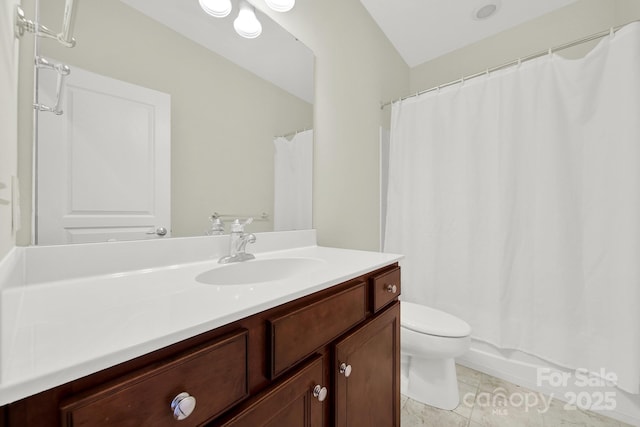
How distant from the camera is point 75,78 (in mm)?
705

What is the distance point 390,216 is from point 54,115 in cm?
181

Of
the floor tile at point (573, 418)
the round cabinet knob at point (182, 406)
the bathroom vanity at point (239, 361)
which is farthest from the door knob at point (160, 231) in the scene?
the floor tile at point (573, 418)

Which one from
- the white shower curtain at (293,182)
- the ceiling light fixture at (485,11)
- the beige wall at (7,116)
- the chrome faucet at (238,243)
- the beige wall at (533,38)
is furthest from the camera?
the ceiling light fixture at (485,11)

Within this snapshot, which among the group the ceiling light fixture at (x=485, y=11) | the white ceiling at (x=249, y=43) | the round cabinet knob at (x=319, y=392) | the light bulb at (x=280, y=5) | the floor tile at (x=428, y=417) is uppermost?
the ceiling light fixture at (x=485, y=11)

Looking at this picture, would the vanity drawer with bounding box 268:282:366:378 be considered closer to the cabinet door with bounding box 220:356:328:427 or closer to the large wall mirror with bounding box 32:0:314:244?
the cabinet door with bounding box 220:356:328:427

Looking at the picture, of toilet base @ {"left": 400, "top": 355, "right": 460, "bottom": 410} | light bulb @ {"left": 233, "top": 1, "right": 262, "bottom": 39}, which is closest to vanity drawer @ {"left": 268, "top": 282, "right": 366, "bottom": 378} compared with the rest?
toilet base @ {"left": 400, "top": 355, "right": 460, "bottom": 410}

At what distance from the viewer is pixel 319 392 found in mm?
622

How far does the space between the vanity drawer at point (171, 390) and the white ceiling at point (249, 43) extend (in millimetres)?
1013

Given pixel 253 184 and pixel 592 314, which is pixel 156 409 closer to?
pixel 253 184

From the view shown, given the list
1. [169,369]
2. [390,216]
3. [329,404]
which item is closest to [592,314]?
[390,216]

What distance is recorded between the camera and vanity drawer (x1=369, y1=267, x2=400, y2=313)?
84cm

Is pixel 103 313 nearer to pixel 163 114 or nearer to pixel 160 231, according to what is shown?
pixel 160 231

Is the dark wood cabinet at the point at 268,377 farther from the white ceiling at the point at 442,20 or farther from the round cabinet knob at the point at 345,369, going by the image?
the white ceiling at the point at 442,20

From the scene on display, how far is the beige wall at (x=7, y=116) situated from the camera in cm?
46
